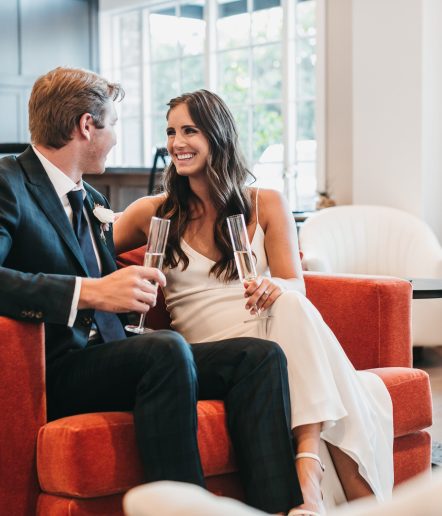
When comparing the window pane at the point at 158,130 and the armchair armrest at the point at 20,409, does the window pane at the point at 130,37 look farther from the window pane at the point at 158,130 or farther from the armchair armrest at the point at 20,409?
the armchair armrest at the point at 20,409

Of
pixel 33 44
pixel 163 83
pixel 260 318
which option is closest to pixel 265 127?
pixel 163 83

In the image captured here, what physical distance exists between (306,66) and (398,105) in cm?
127

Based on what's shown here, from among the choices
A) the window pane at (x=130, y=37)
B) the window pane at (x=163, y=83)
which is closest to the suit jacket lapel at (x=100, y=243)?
the window pane at (x=163, y=83)

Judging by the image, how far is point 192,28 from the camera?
736cm

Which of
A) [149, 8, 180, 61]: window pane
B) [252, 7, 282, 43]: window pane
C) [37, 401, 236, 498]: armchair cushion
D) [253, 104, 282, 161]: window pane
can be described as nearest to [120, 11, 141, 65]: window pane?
[149, 8, 180, 61]: window pane

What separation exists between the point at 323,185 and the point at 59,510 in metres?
4.42

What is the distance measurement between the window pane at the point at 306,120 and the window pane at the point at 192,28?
1.31 meters

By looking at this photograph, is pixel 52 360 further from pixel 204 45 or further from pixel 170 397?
pixel 204 45

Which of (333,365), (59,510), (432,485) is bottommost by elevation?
(59,510)

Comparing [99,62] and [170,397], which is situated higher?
[99,62]

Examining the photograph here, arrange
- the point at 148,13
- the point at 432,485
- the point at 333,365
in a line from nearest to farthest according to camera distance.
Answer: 1. the point at 432,485
2. the point at 333,365
3. the point at 148,13

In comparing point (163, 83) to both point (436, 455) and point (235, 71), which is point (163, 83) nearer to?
point (235, 71)

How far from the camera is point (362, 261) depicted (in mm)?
5109

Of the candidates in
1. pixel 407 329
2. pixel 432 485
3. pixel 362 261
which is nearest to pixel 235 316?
pixel 407 329
